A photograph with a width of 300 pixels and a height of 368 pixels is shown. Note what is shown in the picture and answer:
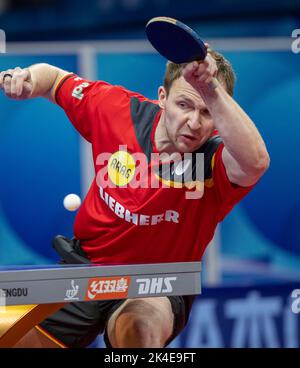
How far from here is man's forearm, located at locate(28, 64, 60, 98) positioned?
10.4 ft

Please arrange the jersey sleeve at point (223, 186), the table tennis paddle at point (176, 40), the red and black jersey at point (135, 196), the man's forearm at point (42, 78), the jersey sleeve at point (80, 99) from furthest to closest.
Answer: the jersey sleeve at point (80, 99)
the man's forearm at point (42, 78)
the red and black jersey at point (135, 196)
the jersey sleeve at point (223, 186)
the table tennis paddle at point (176, 40)

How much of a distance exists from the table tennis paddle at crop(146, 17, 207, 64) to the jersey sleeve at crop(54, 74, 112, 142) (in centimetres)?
61

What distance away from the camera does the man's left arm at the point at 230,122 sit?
2633 mm

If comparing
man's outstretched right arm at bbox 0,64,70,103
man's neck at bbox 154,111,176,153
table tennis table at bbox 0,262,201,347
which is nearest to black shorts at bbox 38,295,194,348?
table tennis table at bbox 0,262,201,347

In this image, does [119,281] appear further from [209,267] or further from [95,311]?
[209,267]

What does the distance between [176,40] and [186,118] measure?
39cm

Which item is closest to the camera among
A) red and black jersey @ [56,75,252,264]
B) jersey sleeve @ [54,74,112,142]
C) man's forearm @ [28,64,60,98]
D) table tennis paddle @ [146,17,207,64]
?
table tennis paddle @ [146,17,207,64]

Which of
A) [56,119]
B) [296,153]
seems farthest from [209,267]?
[56,119]

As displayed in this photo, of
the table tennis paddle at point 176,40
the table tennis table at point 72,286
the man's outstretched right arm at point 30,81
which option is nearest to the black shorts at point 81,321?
the table tennis table at point 72,286

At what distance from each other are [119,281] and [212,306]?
2223mm

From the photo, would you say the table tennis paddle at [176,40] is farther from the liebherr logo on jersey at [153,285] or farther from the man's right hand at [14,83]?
the liebherr logo on jersey at [153,285]

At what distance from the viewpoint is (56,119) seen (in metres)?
4.98

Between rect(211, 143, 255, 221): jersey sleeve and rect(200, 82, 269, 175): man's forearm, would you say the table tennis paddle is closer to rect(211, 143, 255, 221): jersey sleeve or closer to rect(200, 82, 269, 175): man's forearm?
rect(200, 82, 269, 175): man's forearm

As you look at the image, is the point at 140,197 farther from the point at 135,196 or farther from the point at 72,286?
the point at 72,286
